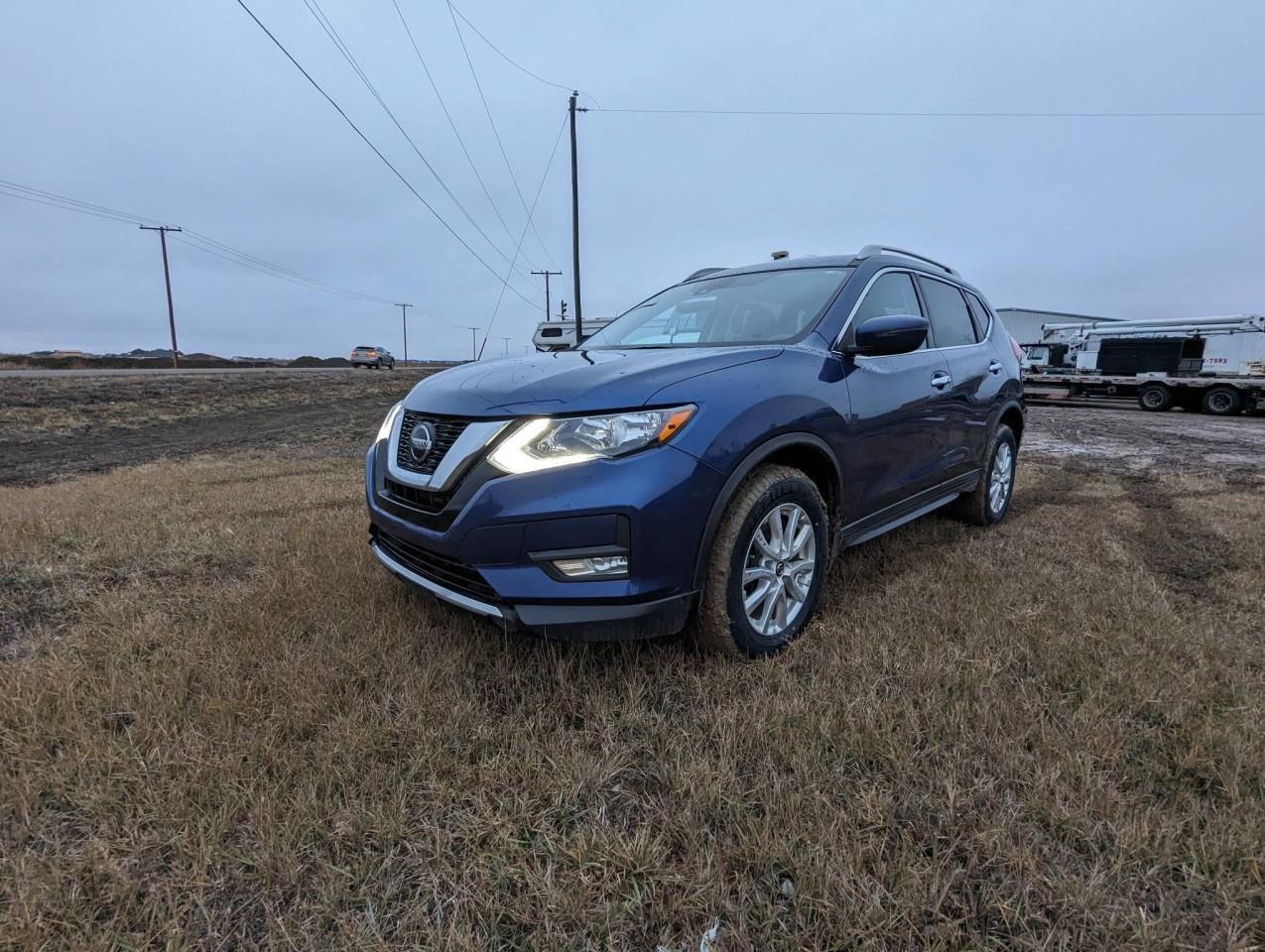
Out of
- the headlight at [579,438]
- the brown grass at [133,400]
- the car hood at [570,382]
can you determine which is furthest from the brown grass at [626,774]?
the brown grass at [133,400]

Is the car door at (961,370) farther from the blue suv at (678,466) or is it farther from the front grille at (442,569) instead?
the front grille at (442,569)

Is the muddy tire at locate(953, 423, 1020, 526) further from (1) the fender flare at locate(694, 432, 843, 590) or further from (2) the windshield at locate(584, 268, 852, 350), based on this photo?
(1) the fender flare at locate(694, 432, 843, 590)

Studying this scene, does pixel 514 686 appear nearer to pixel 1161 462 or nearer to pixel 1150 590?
pixel 1150 590

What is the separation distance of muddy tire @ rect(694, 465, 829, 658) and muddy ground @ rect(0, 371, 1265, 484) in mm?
5924

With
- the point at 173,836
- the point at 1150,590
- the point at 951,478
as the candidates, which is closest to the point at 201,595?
the point at 173,836

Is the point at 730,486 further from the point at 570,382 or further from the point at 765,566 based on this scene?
the point at 570,382

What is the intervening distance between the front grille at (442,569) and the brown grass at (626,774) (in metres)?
0.34

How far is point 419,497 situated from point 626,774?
123cm

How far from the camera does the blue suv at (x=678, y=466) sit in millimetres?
2012

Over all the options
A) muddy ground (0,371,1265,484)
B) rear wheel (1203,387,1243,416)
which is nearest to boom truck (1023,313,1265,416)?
rear wheel (1203,387,1243,416)

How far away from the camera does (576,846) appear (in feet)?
5.12

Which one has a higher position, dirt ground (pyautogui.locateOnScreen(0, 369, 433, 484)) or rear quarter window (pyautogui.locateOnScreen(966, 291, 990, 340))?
rear quarter window (pyautogui.locateOnScreen(966, 291, 990, 340))

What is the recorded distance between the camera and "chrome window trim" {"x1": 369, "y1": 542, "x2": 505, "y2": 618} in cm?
207

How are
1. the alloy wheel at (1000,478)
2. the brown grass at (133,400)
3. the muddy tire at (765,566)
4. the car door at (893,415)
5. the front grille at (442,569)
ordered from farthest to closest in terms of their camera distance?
the brown grass at (133,400)
the alloy wheel at (1000,478)
the car door at (893,415)
the muddy tire at (765,566)
the front grille at (442,569)
